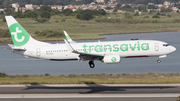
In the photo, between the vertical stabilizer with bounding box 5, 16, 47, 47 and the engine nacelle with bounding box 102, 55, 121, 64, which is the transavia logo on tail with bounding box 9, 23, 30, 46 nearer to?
the vertical stabilizer with bounding box 5, 16, 47, 47

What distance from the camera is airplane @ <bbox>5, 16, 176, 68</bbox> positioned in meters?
52.3

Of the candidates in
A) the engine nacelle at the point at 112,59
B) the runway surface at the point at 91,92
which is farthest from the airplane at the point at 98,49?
the runway surface at the point at 91,92

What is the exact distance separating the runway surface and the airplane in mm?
9714

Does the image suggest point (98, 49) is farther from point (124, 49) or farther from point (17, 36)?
point (17, 36)

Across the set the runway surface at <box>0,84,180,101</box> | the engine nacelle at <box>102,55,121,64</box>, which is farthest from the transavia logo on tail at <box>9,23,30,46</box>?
the engine nacelle at <box>102,55,121,64</box>

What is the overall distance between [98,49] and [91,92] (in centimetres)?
1527

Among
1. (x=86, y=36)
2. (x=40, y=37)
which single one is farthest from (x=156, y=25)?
(x=40, y=37)

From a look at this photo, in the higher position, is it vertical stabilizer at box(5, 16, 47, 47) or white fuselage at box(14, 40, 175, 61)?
vertical stabilizer at box(5, 16, 47, 47)

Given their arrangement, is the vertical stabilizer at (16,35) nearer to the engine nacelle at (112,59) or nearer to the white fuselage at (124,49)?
the white fuselage at (124,49)

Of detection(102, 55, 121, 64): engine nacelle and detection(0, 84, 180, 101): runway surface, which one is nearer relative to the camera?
detection(0, 84, 180, 101): runway surface

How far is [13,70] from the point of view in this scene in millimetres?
79062

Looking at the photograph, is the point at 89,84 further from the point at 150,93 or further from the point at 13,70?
the point at 13,70

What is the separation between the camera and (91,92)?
38562mm

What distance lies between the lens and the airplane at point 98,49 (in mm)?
52312
